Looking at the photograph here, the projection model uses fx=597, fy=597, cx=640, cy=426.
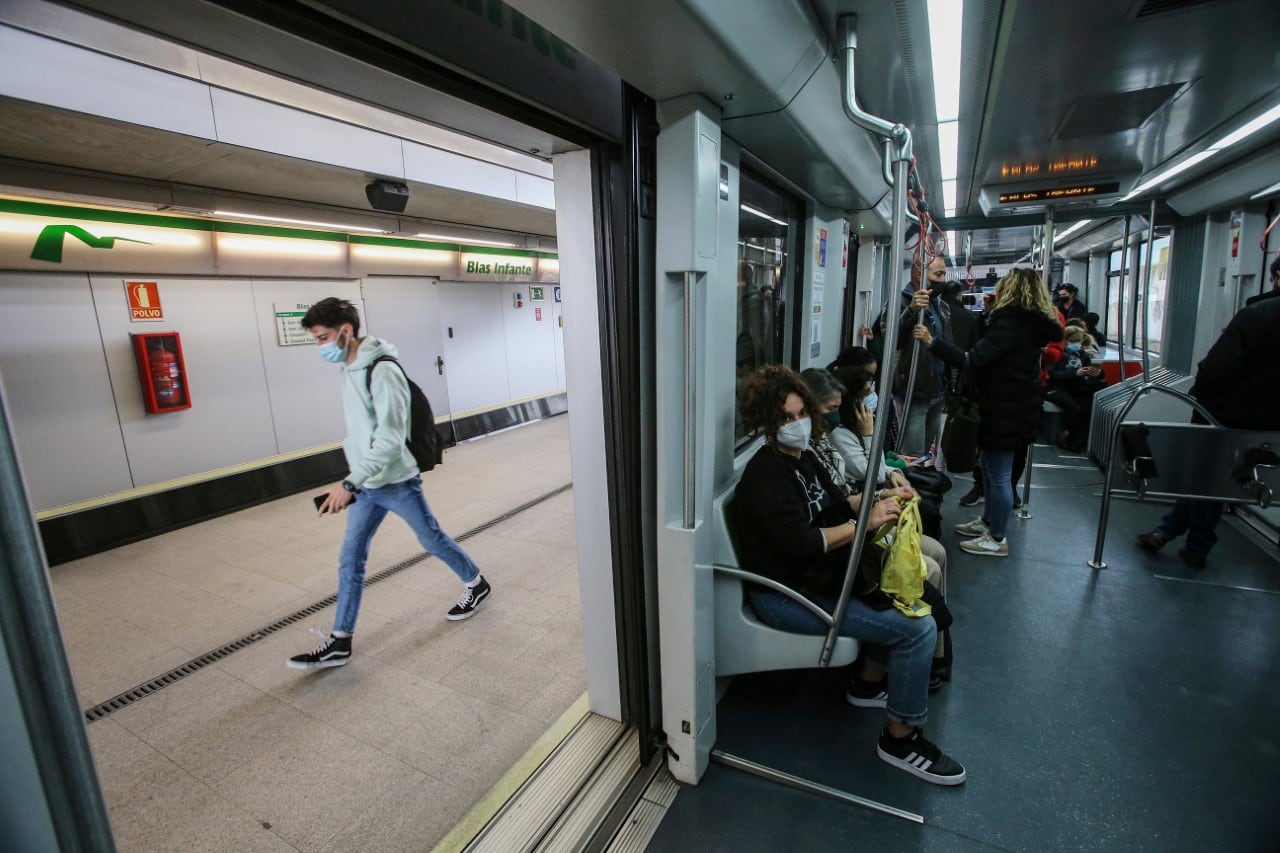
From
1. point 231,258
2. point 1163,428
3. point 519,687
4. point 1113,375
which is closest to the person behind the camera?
point 519,687

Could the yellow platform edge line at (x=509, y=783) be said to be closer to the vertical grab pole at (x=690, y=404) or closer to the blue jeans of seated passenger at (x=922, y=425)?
the vertical grab pole at (x=690, y=404)

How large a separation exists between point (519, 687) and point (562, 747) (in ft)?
2.16

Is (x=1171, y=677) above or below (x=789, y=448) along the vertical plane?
below

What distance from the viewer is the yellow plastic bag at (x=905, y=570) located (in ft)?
7.27

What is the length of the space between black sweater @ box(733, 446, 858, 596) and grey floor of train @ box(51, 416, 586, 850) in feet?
4.00

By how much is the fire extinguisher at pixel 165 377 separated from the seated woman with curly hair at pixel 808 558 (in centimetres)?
532

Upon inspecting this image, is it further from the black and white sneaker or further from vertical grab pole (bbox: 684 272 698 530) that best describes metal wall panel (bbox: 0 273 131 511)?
vertical grab pole (bbox: 684 272 698 530)

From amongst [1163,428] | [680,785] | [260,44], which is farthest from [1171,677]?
[260,44]

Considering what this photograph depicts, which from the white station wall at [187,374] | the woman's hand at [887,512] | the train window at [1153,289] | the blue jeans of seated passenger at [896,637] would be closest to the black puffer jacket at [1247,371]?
the woman's hand at [887,512]

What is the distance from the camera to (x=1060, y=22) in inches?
85.6

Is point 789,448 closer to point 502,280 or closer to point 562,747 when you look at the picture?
point 562,747

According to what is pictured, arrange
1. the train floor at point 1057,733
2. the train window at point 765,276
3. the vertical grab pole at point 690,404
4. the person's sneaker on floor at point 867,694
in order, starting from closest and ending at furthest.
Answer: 1. the vertical grab pole at point 690,404
2. the train floor at point 1057,733
3. the person's sneaker on floor at point 867,694
4. the train window at point 765,276

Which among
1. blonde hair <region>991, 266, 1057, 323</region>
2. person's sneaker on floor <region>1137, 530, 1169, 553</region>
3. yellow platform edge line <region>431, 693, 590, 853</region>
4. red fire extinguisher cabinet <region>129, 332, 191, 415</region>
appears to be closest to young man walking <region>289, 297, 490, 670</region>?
yellow platform edge line <region>431, 693, 590, 853</region>

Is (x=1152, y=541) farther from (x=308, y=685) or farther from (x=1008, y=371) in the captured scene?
(x=308, y=685)
